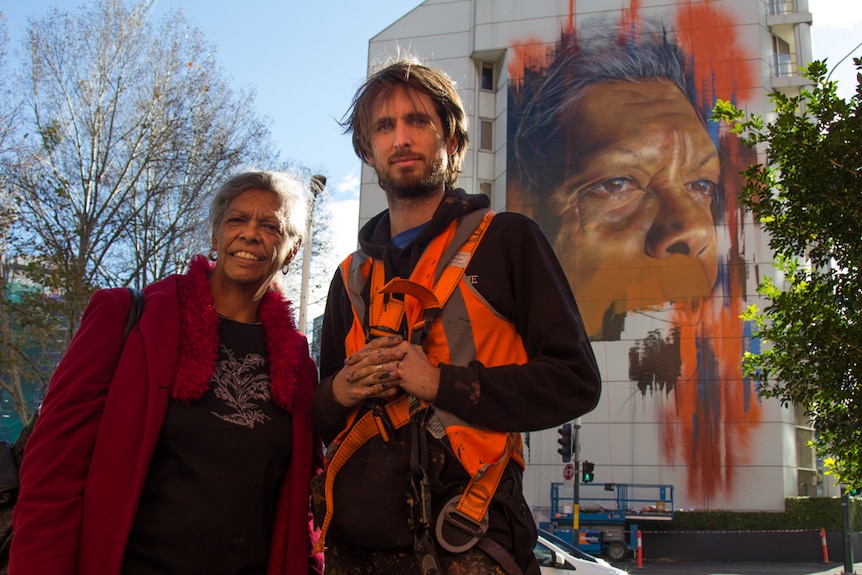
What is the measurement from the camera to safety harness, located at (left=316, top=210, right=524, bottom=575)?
1940mm

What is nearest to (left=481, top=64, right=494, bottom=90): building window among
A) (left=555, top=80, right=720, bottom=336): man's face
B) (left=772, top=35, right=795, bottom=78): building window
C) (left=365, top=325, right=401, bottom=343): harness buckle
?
(left=555, top=80, right=720, bottom=336): man's face

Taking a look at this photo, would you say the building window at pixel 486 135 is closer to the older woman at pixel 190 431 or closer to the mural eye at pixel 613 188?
the mural eye at pixel 613 188

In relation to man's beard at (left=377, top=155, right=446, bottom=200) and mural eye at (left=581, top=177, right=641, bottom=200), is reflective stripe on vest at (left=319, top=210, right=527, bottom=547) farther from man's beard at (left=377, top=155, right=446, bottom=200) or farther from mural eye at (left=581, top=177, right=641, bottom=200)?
mural eye at (left=581, top=177, right=641, bottom=200)

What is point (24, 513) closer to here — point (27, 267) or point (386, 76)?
point (386, 76)

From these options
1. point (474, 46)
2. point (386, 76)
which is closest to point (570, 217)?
point (474, 46)

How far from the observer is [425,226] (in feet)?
7.51

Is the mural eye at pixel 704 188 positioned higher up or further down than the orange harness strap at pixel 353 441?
higher up

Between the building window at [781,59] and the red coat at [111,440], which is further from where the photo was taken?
the building window at [781,59]

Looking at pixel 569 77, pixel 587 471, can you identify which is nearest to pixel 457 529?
pixel 587 471

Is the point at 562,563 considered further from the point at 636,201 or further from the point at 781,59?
the point at 781,59

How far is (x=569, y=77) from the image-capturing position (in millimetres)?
36500

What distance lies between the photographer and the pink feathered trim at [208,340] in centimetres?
243

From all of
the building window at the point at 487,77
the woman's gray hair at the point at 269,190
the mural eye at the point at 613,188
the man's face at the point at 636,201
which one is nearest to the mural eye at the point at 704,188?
the man's face at the point at 636,201

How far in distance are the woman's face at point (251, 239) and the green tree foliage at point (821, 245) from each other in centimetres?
719
